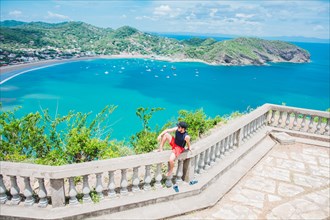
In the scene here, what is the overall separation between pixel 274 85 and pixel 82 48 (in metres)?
136

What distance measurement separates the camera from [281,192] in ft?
20.1

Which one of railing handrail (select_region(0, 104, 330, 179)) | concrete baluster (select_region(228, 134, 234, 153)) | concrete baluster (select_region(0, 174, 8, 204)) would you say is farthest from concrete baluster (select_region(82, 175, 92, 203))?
concrete baluster (select_region(228, 134, 234, 153))

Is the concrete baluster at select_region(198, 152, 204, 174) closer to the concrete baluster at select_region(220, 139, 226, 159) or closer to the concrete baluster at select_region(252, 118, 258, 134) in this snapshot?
the concrete baluster at select_region(220, 139, 226, 159)

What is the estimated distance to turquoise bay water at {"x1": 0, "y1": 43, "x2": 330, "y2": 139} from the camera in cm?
7881

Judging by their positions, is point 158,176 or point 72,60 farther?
point 72,60

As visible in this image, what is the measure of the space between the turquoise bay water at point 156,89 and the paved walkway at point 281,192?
172ft

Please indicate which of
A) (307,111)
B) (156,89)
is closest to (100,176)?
(307,111)

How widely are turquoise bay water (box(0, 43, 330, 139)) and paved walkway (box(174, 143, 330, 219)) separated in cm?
5229

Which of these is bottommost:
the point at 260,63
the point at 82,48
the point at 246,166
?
the point at 246,166

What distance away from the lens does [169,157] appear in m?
5.12

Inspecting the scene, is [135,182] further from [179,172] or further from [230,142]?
[230,142]

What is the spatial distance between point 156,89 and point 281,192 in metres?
98.6

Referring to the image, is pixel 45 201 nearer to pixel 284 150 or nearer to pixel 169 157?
pixel 169 157

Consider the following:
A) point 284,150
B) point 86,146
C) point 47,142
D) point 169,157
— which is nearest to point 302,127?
point 284,150
